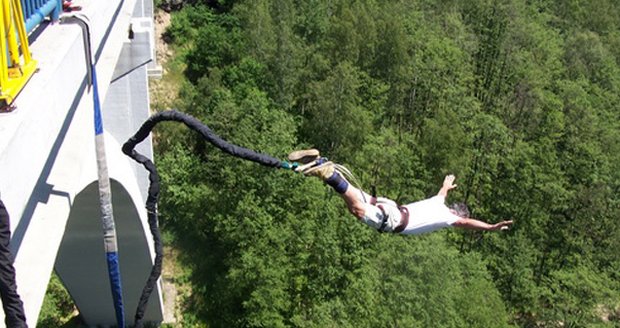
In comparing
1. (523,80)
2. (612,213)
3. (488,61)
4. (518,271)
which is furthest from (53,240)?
(488,61)

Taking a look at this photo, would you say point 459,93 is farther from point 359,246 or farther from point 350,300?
point 350,300

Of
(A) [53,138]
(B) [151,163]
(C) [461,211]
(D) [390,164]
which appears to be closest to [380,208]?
(C) [461,211]

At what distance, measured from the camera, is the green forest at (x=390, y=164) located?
16906mm

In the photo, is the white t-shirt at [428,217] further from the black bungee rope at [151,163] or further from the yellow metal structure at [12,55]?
the yellow metal structure at [12,55]

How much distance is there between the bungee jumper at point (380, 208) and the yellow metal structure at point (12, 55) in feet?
6.16

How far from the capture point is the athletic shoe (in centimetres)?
429

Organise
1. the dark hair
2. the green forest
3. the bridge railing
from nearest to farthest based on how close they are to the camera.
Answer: the bridge railing, the dark hair, the green forest

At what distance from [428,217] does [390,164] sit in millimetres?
14728

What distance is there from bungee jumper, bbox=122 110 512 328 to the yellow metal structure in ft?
2.59

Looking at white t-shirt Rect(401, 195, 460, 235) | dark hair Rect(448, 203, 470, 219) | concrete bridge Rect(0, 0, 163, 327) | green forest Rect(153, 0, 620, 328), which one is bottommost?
green forest Rect(153, 0, 620, 328)

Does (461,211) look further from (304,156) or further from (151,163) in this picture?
(151,163)

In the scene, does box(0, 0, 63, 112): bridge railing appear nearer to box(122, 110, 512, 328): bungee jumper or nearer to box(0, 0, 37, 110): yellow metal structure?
box(0, 0, 37, 110): yellow metal structure

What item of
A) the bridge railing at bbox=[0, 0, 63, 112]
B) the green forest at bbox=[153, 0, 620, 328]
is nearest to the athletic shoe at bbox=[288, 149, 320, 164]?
the bridge railing at bbox=[0, 0, 63, 112]

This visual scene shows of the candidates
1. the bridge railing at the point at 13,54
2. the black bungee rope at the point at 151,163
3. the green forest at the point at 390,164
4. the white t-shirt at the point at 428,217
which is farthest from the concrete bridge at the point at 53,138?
the green forest at the point at 390,164
